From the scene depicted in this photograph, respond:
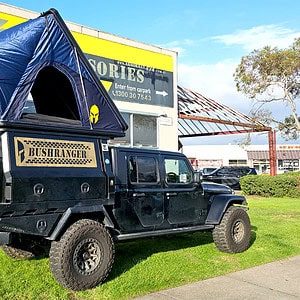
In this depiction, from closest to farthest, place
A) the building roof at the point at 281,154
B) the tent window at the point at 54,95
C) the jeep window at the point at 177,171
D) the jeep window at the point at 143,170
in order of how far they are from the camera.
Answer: the tent window at the point at 54,95
the jeep window at the point at 143,170
the jeep window at the point at 177,171
the building roof at the point at 281,154

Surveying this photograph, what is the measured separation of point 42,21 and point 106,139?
184 centimetres

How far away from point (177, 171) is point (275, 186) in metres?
14.9

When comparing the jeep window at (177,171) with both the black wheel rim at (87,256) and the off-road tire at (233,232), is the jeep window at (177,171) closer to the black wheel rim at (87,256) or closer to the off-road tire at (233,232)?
the off-road tire at (233,232)

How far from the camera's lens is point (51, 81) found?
21.6 feet

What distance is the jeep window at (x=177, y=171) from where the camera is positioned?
23.7 feet

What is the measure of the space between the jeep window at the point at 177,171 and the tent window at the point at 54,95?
73.4 inches

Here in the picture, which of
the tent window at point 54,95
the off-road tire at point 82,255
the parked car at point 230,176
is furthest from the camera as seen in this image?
the parked car at point 230,176

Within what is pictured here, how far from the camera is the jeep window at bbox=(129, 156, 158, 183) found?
21.8 feet

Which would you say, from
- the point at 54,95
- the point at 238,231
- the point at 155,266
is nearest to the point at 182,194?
the point at 155,266

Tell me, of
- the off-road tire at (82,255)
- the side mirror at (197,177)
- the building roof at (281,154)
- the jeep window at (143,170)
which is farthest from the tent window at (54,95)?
the building roof at (281,154)

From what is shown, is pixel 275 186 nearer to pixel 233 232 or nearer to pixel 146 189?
pixel 233 232

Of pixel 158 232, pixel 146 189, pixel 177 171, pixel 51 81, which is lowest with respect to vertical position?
pixel 158 232

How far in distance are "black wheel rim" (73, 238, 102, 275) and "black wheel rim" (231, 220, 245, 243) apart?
319 cm

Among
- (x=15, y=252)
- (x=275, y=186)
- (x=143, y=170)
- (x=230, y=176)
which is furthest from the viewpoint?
(x=230, y=176)
